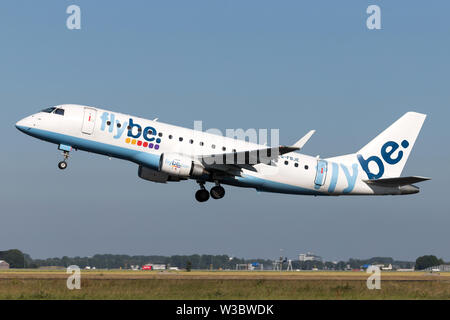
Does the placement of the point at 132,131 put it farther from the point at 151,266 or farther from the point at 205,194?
the point at 151,266

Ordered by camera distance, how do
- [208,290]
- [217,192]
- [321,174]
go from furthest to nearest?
[321,174]
[217,192]
[208,290]

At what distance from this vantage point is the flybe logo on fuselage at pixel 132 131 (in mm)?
39500

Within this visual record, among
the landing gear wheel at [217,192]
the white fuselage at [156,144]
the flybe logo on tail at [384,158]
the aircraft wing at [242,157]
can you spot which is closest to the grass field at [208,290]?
the aircraft wing at [242,157]

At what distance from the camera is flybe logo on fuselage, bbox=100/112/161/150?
3950 centimetres

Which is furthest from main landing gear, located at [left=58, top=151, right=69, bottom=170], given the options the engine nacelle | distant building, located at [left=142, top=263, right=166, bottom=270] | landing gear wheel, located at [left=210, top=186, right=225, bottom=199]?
distant building, located at [left=142, top=263, right=166, bottom=270]

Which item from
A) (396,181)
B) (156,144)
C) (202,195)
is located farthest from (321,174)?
(156,144)

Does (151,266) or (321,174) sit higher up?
(321,174)

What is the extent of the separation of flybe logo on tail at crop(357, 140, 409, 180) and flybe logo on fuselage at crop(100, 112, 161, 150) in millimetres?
15951

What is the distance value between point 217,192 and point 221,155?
3.98 meters

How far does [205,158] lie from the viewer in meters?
41.0

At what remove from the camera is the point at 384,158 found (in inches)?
1882

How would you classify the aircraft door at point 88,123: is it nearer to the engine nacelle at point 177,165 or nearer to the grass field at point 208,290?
the engine nacelle at point 177,165

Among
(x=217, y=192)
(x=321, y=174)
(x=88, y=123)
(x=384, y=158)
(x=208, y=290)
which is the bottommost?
(x=208, y=290)

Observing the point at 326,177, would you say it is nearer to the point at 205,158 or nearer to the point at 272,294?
the point at 205,158
